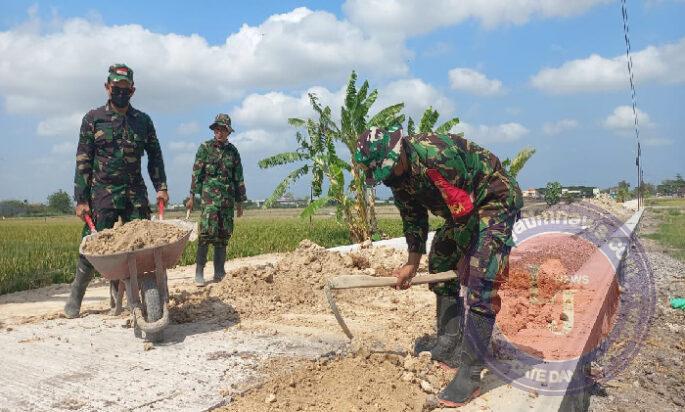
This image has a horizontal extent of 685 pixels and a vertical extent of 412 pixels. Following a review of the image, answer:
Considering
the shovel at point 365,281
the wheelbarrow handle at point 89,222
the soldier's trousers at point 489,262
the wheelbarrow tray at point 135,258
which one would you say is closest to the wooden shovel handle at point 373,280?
the shovel at point 365,281

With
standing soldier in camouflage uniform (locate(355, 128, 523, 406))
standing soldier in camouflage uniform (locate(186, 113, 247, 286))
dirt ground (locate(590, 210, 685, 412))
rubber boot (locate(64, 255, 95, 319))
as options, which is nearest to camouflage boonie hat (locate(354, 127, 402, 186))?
standing soldier in camouflage uniform (locate(355, 128, 523, 406))

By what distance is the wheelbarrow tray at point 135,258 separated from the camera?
3.54m

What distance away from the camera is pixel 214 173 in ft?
20.2

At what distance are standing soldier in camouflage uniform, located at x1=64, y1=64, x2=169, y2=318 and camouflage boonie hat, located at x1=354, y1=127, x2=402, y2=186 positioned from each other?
257 centimetres

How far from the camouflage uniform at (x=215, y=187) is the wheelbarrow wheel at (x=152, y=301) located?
2274mm

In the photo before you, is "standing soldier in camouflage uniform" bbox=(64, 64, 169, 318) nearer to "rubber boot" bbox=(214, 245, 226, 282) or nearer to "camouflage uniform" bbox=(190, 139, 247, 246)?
"camouflage uniform" bbox=(190, 139, 247, 246)

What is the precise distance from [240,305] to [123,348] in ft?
4.34

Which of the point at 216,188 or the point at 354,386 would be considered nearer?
the point at 354,386

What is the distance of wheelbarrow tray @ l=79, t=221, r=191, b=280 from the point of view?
139 inches

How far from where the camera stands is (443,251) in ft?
10.8

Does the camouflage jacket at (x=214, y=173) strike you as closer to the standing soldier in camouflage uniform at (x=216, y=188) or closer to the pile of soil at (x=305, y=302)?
the standing soldier in camouflage uniform at (x=216, y=188)

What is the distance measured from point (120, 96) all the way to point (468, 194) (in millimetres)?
3094

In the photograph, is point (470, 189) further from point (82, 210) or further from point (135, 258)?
point (82, 210)

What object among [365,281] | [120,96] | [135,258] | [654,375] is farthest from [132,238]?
[654,375]
